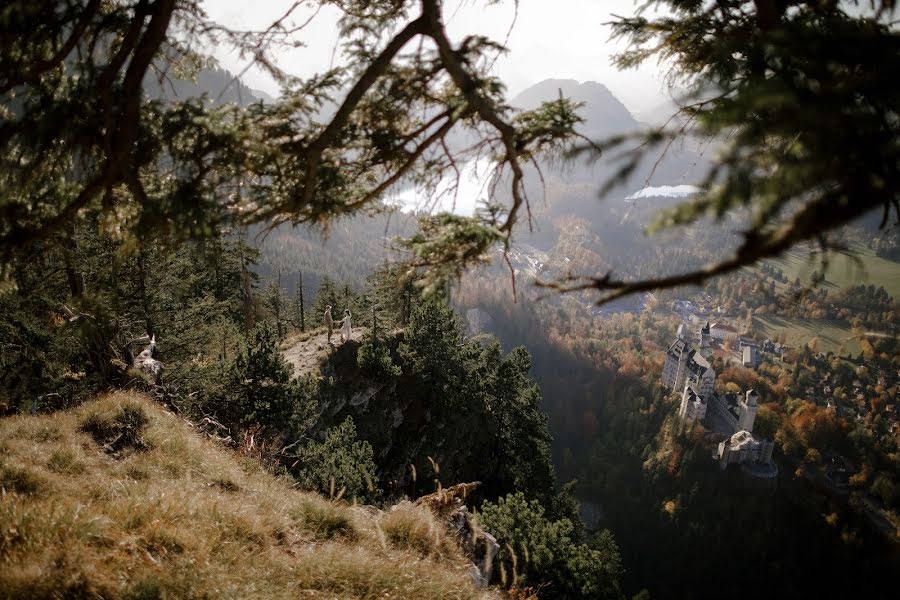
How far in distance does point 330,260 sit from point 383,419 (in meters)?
170

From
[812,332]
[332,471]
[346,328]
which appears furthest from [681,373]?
[332,471]

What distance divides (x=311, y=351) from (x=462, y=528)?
1638 cm

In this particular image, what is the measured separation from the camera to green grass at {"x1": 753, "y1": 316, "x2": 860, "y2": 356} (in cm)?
12873

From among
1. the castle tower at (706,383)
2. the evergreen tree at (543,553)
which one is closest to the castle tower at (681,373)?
the castle tower at (706,383)

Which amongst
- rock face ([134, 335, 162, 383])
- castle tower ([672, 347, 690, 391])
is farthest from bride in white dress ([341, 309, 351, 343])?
castle tower ([672, 347, 690, 391])

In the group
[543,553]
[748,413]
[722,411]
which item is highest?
[543,553]

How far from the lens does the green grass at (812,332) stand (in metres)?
129

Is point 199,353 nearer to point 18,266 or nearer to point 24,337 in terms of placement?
point 24,337

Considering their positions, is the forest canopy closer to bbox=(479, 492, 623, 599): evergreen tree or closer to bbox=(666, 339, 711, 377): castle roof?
bbox=(479, 492, 623, 599): evergreen tree

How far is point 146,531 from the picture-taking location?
4215 mm

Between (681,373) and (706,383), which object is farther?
(681,373)

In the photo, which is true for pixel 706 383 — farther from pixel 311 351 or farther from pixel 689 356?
pixel 311 351

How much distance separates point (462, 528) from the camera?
737 cm

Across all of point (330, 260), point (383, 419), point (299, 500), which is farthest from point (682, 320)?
point (299, 500)
